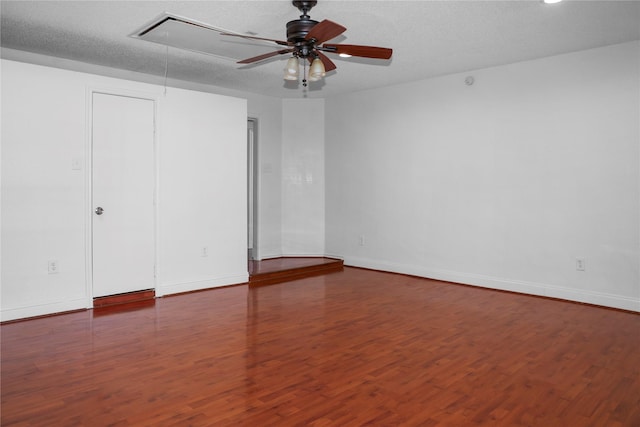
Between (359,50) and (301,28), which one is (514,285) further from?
(301,28)

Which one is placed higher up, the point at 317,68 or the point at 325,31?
the point at 325,31

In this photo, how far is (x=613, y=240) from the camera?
470cm

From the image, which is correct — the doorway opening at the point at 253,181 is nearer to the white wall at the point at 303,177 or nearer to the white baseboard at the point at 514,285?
the white wall at the point at 303,177

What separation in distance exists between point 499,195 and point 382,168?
6.19ft

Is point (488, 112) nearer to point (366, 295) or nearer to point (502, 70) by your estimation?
point (502, 70)

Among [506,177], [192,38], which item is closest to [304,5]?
[192,38]

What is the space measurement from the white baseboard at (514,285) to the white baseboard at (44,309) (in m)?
4.04

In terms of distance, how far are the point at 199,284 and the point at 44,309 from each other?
66.9 inches

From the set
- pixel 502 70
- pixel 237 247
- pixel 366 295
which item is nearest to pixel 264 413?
pixel 366 295

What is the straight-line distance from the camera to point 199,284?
5559 mm

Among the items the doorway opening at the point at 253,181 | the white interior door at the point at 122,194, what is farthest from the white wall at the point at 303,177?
the white interior door at the point at 122,194

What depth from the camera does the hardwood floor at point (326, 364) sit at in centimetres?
247

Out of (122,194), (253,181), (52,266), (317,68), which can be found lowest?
(52,266)

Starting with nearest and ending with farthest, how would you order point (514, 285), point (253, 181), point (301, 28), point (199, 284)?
point (301, 28) < point (514, 285) < point (199, 284) < point (253, 181)
